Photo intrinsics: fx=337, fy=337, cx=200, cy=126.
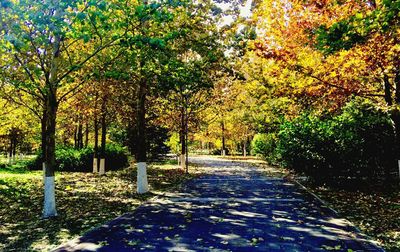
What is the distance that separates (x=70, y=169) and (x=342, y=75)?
62.7 feet

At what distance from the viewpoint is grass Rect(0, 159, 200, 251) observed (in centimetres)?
742

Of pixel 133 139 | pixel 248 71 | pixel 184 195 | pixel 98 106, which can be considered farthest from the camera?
pixel 133 139

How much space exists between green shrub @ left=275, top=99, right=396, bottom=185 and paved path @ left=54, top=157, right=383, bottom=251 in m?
2.76

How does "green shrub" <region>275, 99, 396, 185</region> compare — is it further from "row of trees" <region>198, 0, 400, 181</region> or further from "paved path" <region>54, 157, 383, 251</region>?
"paved path" <region>54, 157, 383, 251</region>

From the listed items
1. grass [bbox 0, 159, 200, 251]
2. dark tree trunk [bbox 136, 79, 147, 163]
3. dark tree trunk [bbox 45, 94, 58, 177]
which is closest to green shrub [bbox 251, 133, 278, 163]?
grass [bbox 0, 159, 200, 251]

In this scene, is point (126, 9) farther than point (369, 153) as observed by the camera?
No

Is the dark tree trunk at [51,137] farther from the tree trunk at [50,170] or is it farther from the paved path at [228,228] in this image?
the paved path at [228,228]

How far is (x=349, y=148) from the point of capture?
13.9 meters

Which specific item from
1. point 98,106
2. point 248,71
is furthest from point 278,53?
point 98,106

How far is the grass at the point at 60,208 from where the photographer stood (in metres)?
7.42

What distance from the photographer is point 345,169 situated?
556 inches

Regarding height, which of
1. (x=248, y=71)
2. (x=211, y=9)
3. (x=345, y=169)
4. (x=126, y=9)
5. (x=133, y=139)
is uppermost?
(x=211, y=9)

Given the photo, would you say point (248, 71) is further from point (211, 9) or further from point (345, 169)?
point (345, 169)

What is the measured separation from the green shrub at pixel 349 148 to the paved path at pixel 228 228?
2.76 meters
